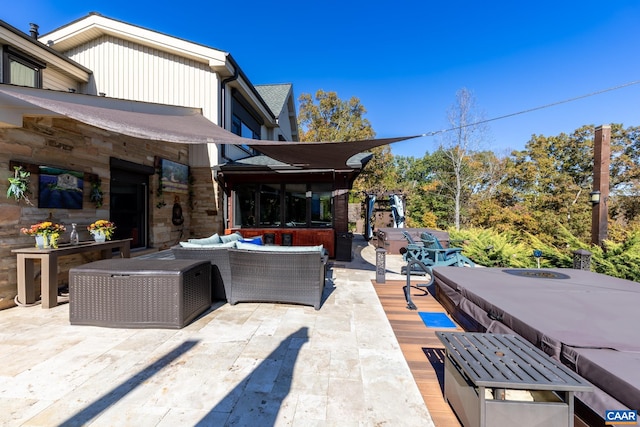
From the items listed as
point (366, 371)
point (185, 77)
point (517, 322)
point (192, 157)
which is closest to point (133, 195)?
point (192, 157)

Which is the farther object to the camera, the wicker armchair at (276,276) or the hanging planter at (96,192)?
the hanging planter at (96,192)

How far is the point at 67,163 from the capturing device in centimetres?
416

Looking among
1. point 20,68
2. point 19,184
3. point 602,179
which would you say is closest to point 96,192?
point 19,184

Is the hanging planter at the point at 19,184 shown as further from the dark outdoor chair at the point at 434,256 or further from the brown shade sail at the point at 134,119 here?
the dark outdoor chair at the point at 434,256

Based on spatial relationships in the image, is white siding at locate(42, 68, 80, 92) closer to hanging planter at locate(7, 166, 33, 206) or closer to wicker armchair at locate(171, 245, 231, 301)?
hanging planter at locate(7, 166, 33, 206)

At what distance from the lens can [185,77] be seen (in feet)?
23.1

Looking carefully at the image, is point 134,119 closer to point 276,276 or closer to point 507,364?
point 276,276


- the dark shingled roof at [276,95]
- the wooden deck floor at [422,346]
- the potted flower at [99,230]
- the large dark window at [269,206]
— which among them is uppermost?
the dark shingled roof at [276,95]

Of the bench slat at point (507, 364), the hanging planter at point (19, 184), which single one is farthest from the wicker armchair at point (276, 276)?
the hanging planter at point (19, 184)

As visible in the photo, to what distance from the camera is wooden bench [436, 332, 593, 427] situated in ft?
4.26

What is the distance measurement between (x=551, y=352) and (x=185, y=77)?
882 centimetres

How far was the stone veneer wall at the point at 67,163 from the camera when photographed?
11.4 ft

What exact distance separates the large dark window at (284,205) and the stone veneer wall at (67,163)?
1.68 meters

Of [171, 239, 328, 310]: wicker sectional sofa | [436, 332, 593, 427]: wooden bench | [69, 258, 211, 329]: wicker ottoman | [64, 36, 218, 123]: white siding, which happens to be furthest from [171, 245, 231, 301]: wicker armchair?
[64, 36, 218, 123]: white siding
